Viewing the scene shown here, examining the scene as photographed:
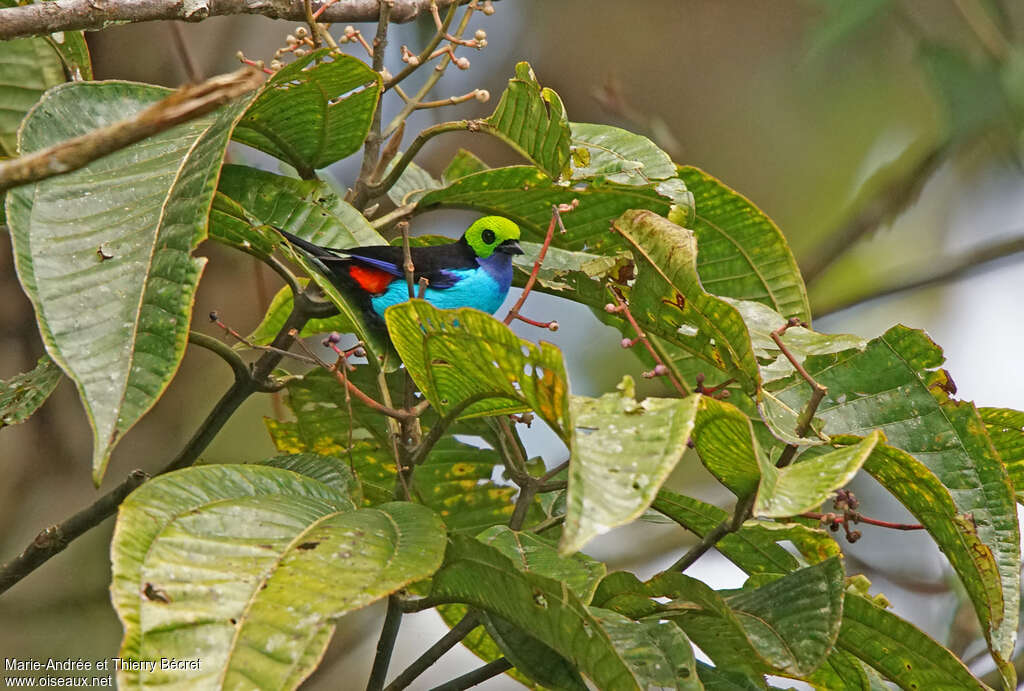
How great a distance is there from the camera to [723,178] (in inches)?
186

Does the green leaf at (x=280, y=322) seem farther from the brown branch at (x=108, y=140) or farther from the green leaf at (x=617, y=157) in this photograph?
the brown branch at (x=108, y=140)

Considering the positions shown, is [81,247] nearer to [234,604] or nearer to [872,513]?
[234,604]

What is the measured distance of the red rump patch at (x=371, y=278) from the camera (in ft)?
7.14

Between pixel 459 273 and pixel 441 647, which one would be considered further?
pixel 459 273

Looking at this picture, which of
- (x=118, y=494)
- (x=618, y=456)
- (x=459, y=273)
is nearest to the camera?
(x=618, y=456)

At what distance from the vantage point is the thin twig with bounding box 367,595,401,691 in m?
1.40

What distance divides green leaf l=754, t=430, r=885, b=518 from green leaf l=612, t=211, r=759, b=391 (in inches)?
9.3

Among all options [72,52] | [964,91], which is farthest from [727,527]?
[964,91]

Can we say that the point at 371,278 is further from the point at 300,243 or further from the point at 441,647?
the point at 441,647

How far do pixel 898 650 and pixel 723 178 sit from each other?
3.61 meters

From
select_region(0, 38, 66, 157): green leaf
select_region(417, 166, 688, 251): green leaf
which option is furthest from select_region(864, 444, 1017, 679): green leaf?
select_region(0, 38, 66, 157): green leaf

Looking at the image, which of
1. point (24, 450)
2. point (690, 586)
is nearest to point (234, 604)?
point (690, 586)

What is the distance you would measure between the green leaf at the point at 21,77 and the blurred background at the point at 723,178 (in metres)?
0.82

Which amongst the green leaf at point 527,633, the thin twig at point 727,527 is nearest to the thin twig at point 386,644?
the green leaf at point 527,633
